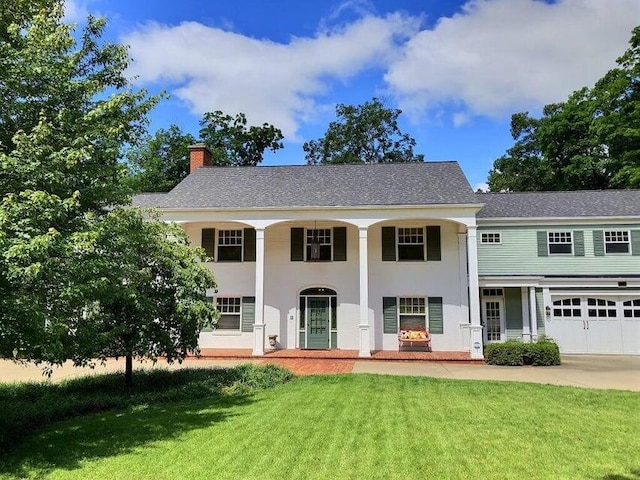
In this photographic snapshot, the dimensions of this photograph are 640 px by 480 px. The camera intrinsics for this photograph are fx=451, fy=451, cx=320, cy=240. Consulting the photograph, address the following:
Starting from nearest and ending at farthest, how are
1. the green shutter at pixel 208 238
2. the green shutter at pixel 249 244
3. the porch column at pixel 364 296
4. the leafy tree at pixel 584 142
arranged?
the porch column at pixel 364 296 → the green shutter at pixel 249 244 → the green shutter at pixel 208 238 → the leafy tree at pixel 584 142

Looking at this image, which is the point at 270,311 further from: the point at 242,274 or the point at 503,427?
the point at 503,427

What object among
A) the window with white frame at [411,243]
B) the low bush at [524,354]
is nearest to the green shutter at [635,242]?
the low bush at [524,354]

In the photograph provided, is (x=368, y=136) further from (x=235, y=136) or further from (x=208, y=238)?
(x=208, y=238)

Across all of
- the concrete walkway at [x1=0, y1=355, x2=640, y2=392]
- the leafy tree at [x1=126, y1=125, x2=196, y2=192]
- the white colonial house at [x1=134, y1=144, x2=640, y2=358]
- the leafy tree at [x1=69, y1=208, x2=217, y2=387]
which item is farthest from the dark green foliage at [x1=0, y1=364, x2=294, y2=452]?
the leafy tree at [x1=126, y1=125, x2=196, y2=192]

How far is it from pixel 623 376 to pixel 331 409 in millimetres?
9193

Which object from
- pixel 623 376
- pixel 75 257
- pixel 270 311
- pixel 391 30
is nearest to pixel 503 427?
pixel 75 257

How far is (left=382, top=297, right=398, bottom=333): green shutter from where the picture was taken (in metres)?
17.8

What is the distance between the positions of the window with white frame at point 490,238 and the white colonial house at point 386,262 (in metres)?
0.09

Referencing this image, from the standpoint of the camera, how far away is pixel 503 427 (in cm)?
699

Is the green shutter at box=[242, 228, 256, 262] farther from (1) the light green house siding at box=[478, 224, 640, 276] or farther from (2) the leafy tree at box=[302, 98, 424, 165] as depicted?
(2) the leafy tree at box=[302, 98, 424, 165]

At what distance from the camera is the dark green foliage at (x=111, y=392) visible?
25.5 feet

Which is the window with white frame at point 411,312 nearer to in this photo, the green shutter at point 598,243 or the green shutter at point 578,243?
the green shutter at point 578,243

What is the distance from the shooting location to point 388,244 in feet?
59.8

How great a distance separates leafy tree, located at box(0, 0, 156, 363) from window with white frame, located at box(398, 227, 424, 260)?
1264cm
